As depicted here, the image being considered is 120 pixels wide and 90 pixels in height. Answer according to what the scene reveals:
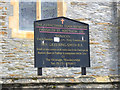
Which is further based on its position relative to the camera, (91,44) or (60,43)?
(91,44)

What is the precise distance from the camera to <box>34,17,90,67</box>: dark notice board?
5.89 meters

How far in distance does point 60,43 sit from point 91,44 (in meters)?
2.85

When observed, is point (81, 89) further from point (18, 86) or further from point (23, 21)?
point (23, 21)

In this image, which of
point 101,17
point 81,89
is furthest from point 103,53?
point 81,89

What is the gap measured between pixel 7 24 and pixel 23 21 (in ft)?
2.03

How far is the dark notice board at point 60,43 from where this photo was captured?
589 cm

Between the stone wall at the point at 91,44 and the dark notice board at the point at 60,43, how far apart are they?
2.28m

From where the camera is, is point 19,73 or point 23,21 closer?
point 19,73

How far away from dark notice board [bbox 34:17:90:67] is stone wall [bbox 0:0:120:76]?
2276mm

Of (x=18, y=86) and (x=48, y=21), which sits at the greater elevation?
(x=48, y=21)

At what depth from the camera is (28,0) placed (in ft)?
28.8

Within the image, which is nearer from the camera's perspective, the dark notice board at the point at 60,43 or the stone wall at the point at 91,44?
the dark notice board at the point at 60,43

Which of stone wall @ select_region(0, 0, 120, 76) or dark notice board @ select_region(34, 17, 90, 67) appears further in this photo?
stone wall @ select_region(0, 0, 120, 76)

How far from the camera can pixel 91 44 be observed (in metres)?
8.69
